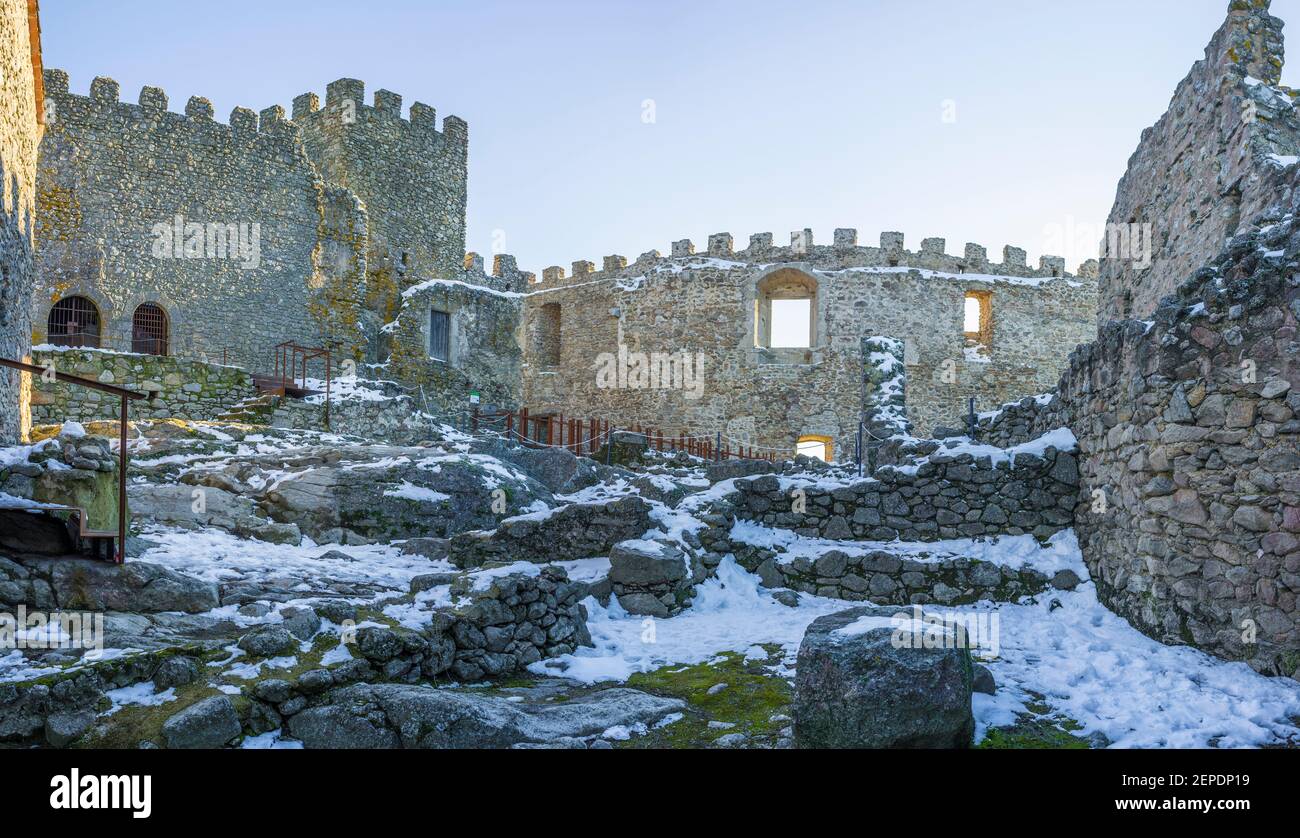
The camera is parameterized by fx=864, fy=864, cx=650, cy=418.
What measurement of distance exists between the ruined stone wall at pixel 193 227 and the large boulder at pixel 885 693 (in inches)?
814

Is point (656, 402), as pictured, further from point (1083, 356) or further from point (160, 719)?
point (160, 719)

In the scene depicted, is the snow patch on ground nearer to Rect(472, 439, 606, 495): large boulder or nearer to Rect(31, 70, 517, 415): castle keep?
Rect(472, 439, 606, 495): large boulder

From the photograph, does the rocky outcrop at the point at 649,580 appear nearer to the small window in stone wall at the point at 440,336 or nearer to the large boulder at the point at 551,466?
the large boulder at the point at 551,466

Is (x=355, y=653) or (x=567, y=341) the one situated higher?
(x=567, y=341)

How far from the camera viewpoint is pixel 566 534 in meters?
9.24

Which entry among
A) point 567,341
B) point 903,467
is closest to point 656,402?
point 567,341

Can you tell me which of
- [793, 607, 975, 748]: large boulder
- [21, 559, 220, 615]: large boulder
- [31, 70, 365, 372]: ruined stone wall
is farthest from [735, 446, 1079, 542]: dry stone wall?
[31, 70, 365, 372]: ruined stone wall

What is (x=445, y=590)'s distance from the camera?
22.4ft

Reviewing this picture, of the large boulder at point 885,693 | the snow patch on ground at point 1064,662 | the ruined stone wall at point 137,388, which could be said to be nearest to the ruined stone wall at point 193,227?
the ruined stone wall at point 137,388

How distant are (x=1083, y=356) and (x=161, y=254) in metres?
21.0

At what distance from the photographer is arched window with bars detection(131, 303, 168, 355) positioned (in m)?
20.9

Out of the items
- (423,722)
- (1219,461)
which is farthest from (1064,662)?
(423,722)

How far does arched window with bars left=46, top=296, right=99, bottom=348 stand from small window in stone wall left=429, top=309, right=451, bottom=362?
8.95 m

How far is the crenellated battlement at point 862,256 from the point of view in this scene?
2675cm
